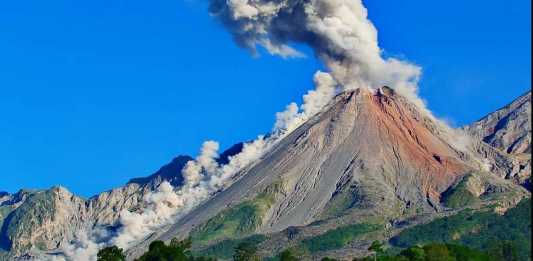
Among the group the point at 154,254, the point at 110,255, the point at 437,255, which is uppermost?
the point at 110,255

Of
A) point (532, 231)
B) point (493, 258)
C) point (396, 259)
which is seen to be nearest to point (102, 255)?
point (396, 259)

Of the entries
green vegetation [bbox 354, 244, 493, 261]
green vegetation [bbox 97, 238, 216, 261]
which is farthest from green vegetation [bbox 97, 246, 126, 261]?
green vegetation [bbox 354, 244, 493, 261]

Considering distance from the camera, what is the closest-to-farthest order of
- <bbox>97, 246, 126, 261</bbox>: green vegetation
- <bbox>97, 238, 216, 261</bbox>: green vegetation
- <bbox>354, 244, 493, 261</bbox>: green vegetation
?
<bbox>354, 244, 493, 261</bbox>: green vegetation
<bbox>97, 246, 126, 261</bbox>: green vegetation
<bbox>97, 238, 216, 261</bbox>: green vegetation

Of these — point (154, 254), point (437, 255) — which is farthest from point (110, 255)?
point (437, 255)

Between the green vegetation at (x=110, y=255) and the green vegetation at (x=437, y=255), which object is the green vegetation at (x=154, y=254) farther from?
the green vegetation at (x=437, y=255)

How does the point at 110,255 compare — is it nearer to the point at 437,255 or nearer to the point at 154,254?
the point at 154,254

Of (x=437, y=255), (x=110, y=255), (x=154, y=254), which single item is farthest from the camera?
(x=154, y=254)

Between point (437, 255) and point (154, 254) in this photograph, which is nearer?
point (437, 255)

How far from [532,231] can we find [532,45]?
25.7ft

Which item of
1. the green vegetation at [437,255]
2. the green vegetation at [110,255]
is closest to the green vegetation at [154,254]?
the green vegetation at [110,255]

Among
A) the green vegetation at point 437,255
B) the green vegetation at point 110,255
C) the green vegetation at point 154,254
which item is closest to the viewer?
the green vegetation at point 437,255

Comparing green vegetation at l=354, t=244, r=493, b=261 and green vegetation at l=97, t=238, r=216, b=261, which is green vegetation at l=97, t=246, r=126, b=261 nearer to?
green vegetation at l=97, t=238, r=216, b=261

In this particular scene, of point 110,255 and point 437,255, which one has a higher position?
point 110,255

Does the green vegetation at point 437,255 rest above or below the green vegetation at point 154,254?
below
